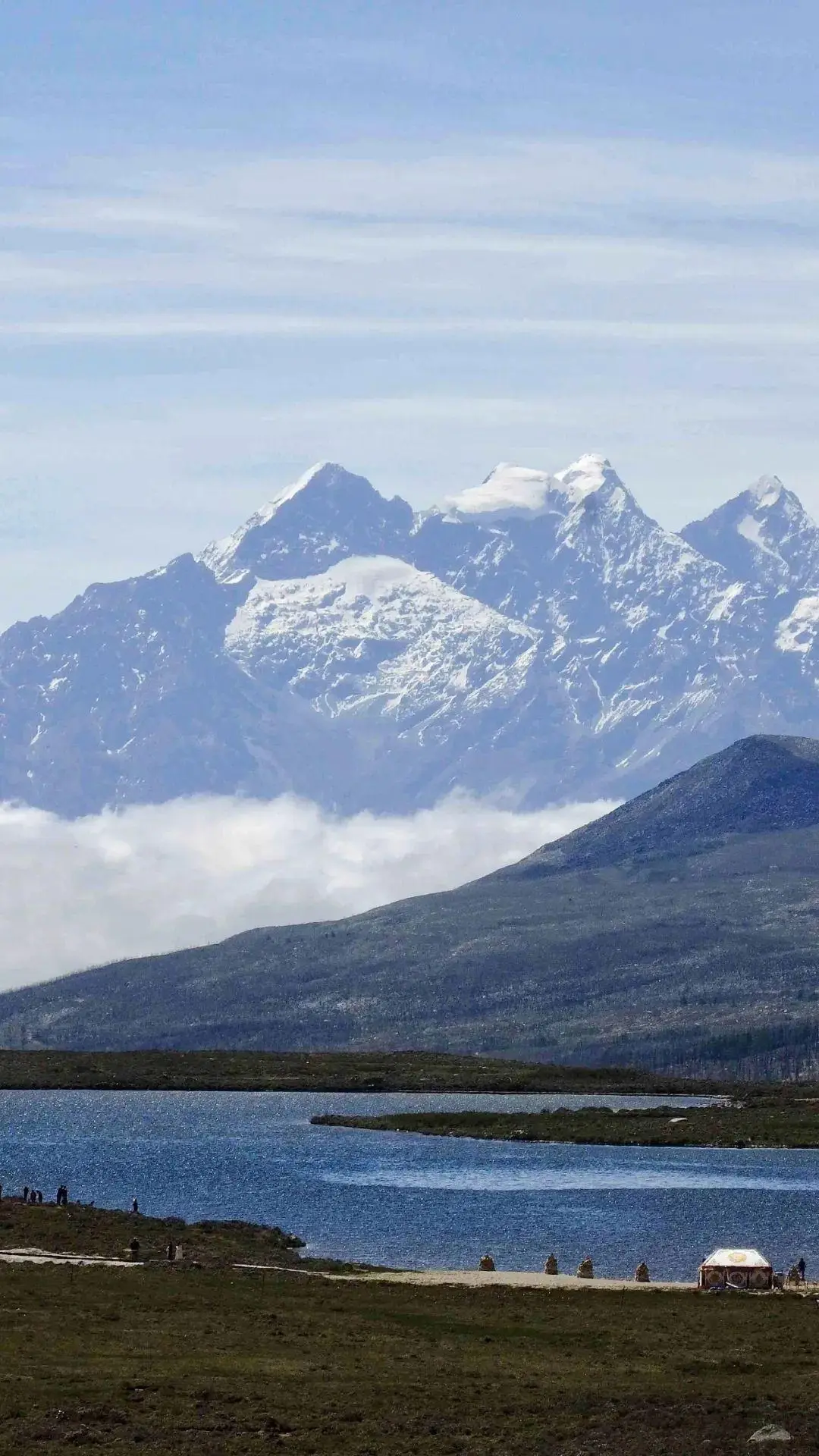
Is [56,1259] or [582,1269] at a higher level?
[56,1259]

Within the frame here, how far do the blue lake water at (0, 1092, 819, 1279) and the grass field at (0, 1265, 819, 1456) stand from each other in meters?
25.0

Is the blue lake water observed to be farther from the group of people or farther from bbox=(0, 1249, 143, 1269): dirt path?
bbox=(0, 1249, 143, 1269): dirt path

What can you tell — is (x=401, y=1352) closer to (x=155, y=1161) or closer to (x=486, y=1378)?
(x=486, y=1378)

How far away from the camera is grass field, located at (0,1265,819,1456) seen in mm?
62375

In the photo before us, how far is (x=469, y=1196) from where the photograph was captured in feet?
503

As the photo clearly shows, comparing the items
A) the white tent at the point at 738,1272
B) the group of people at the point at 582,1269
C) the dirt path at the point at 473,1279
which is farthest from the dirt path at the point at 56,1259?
the white tent at the point at 738,1272

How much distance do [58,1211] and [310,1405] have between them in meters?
55.4

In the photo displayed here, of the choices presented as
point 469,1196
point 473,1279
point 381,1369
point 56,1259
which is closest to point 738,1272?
point 473,1279

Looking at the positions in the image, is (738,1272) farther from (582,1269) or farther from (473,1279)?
(473,1279)

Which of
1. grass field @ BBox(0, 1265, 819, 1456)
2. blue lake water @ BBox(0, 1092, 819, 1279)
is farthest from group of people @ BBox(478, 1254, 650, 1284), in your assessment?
grass field @ BBox(0, 1265, 819, 1456)

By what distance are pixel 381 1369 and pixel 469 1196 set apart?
271ft

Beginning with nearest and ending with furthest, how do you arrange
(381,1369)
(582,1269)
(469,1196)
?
(381,1369), (582,1269), (469,1196)

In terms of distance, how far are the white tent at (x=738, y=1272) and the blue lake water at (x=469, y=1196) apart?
33.1 feet

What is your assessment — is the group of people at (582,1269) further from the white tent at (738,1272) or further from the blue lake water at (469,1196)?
the blue lake water at (469,1196)
